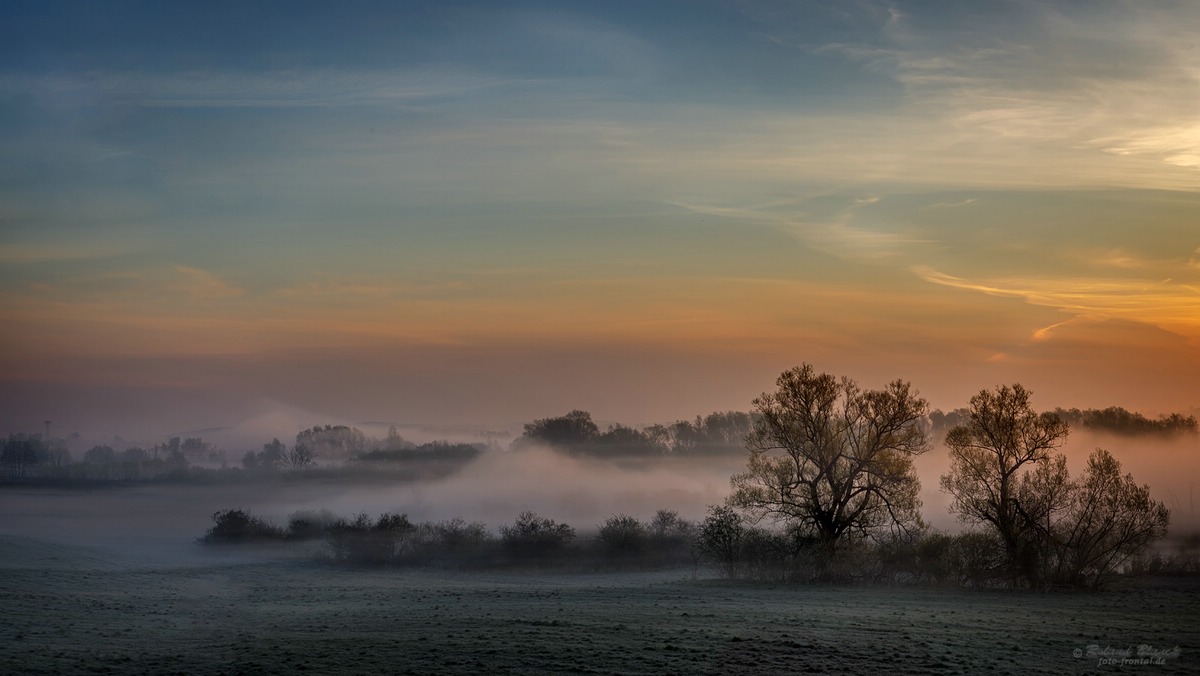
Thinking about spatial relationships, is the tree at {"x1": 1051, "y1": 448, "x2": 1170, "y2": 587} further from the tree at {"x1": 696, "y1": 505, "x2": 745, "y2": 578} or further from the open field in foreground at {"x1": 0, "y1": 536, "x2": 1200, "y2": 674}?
the tree at {"x1": 696, "y1": 505, "x2": 745, "y2": 578}

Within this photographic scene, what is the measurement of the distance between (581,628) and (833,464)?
101 ft

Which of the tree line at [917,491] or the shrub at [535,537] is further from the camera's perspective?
the shrub at [535,537]

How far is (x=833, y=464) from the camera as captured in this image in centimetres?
6731

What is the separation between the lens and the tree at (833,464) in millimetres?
66562

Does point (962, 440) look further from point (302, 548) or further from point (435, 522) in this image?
point (302, 548)

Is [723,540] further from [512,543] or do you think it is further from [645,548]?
[512,543]

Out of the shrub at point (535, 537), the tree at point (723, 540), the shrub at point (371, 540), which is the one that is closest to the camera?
the tree at point (723, 540)

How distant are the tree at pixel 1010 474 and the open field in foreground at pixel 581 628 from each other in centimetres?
507

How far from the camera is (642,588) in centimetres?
6147

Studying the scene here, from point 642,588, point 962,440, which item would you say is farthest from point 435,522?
point 962,440
